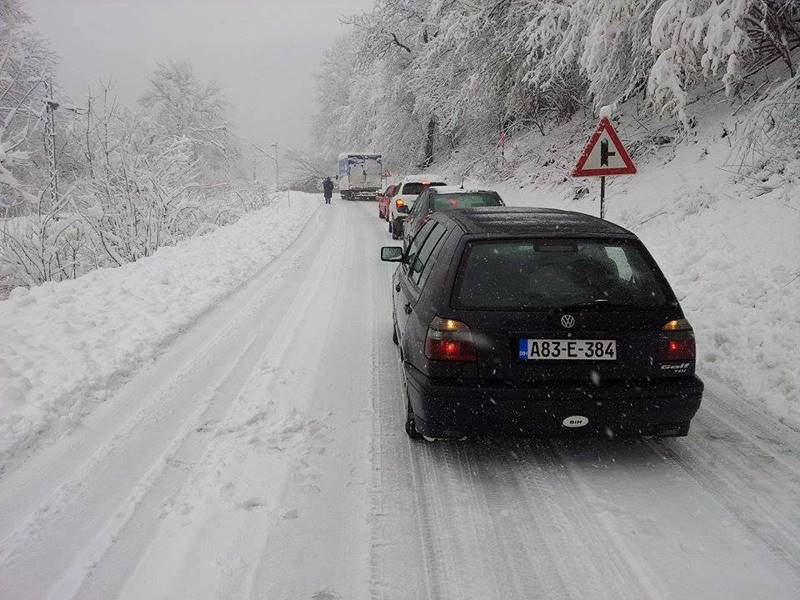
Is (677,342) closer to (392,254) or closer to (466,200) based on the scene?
(392,254)

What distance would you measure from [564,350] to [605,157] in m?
5.40

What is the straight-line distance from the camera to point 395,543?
2.77 m

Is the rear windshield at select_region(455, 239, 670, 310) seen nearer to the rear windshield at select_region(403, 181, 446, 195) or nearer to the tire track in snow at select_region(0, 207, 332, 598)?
the tire track in snow at select_region(0, 207, 332, 598)

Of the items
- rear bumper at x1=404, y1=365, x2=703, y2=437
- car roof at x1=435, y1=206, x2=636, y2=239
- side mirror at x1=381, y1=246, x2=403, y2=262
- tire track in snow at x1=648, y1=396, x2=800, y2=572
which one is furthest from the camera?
side mirror at x1=381, y1=246, x2=403, y2=262

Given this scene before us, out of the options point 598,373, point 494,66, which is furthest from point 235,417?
point 494,66

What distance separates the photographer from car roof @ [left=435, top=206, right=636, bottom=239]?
365 cm

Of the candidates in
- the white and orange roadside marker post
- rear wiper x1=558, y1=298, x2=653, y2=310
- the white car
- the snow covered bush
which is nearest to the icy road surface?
rear wiper x1=558, y1=298, x2=653, y2=310

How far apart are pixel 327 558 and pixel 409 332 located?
5.65 ft

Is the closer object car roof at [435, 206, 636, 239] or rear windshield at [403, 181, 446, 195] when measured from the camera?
car roof at [435, 206, 636, 239]

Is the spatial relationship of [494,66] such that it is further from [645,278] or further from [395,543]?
[395,543]

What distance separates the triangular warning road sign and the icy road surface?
4.05 m

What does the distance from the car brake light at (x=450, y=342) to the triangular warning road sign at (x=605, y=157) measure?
520cm

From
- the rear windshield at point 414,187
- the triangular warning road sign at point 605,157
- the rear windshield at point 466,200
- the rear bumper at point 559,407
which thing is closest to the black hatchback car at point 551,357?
the rear bumper at point 559,407

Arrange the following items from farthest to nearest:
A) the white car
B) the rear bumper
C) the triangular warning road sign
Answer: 1. the white car
2. the triangular warning road sign
3. the rear bumper
